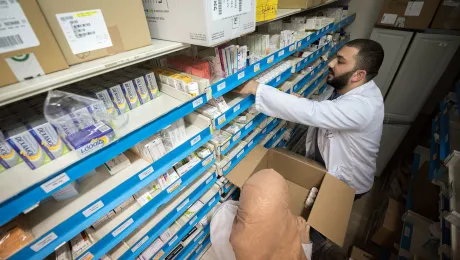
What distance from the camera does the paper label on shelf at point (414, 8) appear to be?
7.16 feet

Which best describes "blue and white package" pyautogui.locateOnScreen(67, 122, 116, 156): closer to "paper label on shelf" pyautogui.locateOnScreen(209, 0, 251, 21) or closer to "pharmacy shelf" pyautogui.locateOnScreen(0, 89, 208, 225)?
"pharmacy shelf" pyautogui.locateOnScreen(0, 89, 208, 225)

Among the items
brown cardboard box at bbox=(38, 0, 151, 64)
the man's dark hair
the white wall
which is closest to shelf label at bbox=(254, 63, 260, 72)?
brown cardboard box at bbox=(38, 0, 151, 64)

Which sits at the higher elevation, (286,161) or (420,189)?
(286,161)

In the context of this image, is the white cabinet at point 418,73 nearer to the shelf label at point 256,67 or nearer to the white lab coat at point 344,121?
the white lab coat at point 344,121

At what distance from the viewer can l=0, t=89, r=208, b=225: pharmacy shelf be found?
61 cm

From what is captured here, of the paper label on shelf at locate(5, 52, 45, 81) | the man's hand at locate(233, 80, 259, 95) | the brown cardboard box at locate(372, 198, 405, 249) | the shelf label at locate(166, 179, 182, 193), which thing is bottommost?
the brown cardboard box at locate(372, 198, 405, 249)

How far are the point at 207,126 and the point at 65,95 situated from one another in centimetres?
66

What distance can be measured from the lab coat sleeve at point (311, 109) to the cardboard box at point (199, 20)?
20.4 inches

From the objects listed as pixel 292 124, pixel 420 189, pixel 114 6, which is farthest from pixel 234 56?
pixel 420 189

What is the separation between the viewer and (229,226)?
A: 1447mm

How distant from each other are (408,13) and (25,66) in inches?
131

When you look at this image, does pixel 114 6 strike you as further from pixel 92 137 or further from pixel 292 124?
pixel 292 124

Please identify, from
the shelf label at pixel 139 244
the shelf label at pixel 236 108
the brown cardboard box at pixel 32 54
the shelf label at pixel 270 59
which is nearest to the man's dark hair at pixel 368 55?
the shelf label at pixel 270 59

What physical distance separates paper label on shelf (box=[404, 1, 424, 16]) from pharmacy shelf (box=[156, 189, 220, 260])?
289cm
